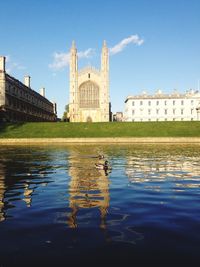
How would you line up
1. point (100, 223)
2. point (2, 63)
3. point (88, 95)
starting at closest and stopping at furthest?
point (100, 223)
point (2, 63)
point (88, 95)

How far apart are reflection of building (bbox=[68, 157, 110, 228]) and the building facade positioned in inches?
2426

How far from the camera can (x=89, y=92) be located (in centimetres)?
11612

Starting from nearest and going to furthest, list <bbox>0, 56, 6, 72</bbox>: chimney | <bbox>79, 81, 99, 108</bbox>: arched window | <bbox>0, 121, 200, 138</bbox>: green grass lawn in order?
<bbox>0, 121, 200, 138</bbox>: green grass lawn → <bbox>0, 56, 6, 72</bbox>: chimney → <bbox>79, 81, 99, 108</bbox>: arched window

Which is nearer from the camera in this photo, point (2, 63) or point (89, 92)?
point (2, 63)

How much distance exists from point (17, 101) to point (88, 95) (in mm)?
37689

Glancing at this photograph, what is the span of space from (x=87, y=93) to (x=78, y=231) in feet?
363

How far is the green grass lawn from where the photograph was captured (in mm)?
62188

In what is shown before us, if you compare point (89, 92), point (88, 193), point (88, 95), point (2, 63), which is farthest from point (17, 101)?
point (88, 193)

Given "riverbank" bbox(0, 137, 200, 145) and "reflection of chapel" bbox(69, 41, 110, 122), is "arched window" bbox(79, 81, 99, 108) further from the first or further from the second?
"riverbank" bbox(0, 137, 200, 145)

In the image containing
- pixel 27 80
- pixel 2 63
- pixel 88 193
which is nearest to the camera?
pixel 88 193

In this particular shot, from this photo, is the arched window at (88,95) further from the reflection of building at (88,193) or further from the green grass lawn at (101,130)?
the reflection of building at (88,193)

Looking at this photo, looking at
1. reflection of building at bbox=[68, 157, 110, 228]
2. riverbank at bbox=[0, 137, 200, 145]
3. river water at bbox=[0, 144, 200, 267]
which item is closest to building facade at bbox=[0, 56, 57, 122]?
riverbank at bbox=[0, 137, 200, 145]

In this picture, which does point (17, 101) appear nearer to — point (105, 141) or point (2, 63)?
point (2, 63)

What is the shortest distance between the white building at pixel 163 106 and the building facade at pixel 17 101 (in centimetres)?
3666
